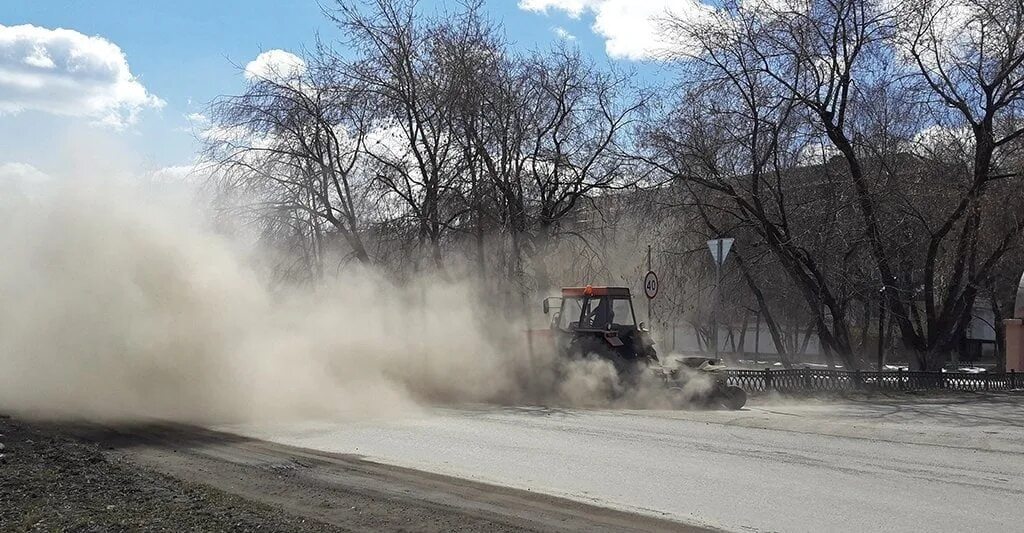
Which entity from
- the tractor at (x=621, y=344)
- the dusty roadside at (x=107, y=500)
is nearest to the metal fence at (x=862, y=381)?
the tractor at (x=621, y=344)

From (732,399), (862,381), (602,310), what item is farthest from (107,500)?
(862,381)

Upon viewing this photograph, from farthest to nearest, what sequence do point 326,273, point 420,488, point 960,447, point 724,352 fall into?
1. point 724,352
2. point 326,273
3. point 960,447
4. point 420,488

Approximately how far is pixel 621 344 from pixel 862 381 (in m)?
7.87

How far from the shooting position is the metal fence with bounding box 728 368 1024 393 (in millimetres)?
21484

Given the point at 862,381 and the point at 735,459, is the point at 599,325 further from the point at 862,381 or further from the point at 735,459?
the point at 735,459

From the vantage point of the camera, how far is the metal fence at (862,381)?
21484mm

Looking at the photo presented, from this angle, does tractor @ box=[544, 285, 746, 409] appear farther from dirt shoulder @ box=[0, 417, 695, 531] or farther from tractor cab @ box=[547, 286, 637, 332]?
dirt shoulder @ box=[0, 417, 695, 531]

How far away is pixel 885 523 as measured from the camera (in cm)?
813

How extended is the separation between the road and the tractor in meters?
1.21

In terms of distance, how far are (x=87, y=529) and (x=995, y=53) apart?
88.6ft

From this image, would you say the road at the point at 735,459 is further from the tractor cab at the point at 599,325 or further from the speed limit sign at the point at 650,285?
the speed limit sign at the point at 650,285

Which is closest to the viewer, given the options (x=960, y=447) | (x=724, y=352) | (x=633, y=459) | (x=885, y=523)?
(x=885, y=523)

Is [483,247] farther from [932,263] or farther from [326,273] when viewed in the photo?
[932,263]

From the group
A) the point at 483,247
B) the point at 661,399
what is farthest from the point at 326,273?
the point at 661,399
